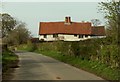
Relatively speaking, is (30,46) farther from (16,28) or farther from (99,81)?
(99,81)

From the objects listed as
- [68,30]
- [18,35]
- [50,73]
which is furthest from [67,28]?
[50,73]

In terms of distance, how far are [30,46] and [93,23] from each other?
32.8 m

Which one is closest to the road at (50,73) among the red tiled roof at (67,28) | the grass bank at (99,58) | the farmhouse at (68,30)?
the grass bank at (99,58)

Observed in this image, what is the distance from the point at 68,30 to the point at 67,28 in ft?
3.27

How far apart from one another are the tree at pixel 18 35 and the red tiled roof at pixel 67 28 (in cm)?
655

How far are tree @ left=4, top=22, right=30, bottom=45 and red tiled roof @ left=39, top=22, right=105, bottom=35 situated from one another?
6.55 m

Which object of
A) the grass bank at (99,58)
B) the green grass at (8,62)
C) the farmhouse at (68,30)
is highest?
the farmhouse at (68,30)

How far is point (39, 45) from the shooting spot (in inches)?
2776

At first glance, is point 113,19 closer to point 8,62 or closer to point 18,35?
point 8,62

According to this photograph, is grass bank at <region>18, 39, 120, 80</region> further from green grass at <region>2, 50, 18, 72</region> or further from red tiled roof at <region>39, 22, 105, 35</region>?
red tiled roof at <region>39, 22, 105, 35</region>

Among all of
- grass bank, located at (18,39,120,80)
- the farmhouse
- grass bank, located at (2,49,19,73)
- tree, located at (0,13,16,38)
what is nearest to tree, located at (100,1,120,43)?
grass bank, located at (18,39,120,80)

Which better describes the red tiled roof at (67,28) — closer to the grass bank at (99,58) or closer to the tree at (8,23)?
the tree at (8,23)

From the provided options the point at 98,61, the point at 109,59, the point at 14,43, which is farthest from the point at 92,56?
the point at 14,43

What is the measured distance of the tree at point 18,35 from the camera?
94.8 meters
